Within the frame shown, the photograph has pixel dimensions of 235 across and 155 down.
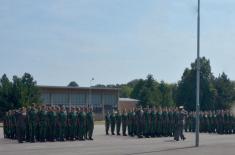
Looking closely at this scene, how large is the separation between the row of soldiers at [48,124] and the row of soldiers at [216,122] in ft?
42.1

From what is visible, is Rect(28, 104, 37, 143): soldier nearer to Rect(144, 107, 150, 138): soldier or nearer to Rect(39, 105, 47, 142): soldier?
Rect(39, 105, 47, 142): soldier

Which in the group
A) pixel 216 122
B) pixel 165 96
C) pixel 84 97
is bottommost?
pixel 216 122

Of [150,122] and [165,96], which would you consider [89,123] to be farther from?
[165,96]

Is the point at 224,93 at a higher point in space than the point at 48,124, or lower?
higher

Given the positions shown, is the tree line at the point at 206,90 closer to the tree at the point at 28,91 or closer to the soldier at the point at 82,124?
the tree at the point at 28,91

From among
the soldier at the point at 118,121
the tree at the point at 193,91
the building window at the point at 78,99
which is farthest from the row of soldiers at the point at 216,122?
the building window at the point at 78,99

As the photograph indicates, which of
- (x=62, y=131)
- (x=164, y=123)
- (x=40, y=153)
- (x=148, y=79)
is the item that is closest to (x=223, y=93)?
(x=148, y=79)

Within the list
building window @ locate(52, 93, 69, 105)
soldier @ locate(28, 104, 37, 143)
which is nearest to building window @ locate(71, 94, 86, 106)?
building window @ locate(52, 93, 69, 105)

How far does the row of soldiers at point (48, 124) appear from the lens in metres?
26.0

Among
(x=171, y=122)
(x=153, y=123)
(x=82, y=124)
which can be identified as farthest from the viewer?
(x=171, y=122)

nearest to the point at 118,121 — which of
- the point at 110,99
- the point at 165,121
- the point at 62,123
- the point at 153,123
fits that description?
the point at 153,123

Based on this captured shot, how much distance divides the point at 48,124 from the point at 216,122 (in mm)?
15984

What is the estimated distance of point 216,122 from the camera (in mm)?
38812

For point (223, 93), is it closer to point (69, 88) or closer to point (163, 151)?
point (69, 88)
